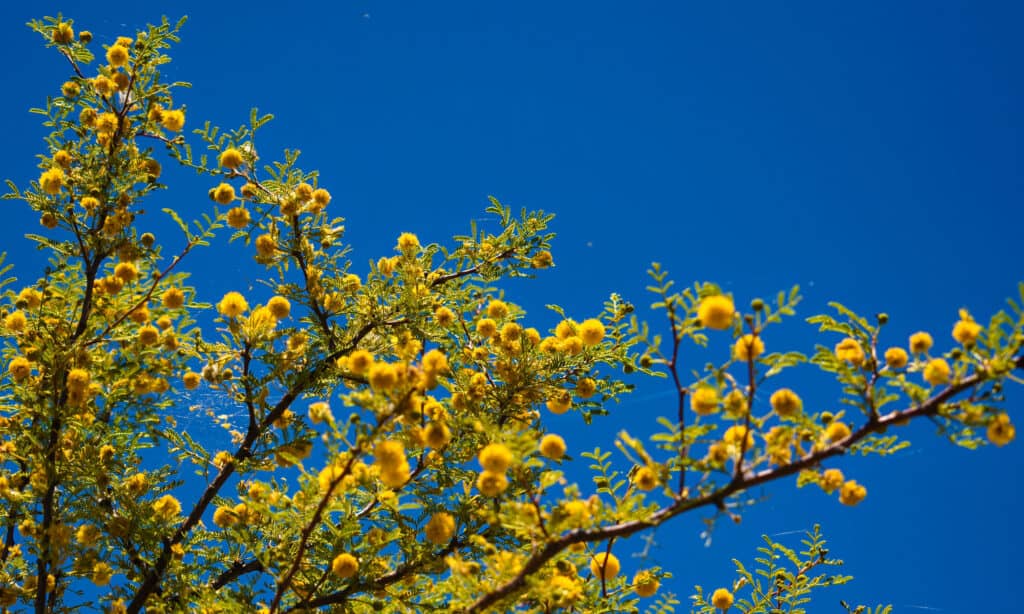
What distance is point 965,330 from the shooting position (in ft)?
8.55

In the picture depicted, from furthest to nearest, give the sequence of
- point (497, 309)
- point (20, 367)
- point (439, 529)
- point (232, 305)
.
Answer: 1. point (497, 309)
2. point (20, 367)
3. point (232, 305)
4. point (439, 529)

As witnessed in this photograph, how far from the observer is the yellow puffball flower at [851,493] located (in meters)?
2.90

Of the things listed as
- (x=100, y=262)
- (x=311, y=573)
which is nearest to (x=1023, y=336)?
(x=311, y=573)

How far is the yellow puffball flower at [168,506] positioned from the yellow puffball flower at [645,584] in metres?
3.05

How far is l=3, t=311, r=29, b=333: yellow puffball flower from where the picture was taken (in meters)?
4.82

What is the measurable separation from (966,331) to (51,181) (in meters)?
5.44

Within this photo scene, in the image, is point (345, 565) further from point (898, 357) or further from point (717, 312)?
point (898, 357)

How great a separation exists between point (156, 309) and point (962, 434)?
4.83m

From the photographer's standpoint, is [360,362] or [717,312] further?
[360,362]

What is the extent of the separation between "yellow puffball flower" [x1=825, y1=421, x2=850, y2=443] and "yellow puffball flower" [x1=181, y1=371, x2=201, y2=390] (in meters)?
4.23

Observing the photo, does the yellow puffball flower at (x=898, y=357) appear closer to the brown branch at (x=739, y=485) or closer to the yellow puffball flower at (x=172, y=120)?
the brown branch at (x=739, y=485)

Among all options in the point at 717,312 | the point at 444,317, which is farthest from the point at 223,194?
the point at 717,312

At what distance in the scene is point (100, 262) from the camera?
5086mm

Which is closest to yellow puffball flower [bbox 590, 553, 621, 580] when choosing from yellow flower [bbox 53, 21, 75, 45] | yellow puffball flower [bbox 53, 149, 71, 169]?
yellow puffball flower [bbox 53, 149, 71, 169]
